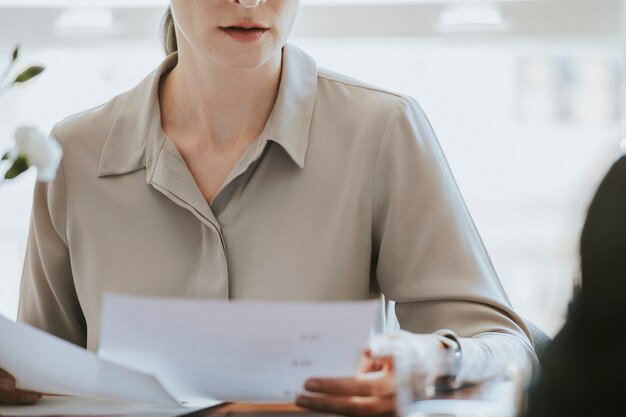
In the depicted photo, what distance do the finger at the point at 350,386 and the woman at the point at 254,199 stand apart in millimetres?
402

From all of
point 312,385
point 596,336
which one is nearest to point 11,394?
point 312,385

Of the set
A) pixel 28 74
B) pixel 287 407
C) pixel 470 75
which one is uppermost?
pixel 470 75

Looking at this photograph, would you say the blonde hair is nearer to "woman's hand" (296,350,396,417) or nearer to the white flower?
the white flower

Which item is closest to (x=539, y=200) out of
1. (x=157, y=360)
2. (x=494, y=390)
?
(x=494, y=390)

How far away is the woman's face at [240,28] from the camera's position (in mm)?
1264

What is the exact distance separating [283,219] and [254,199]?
0.18ft

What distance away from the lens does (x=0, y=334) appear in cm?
101

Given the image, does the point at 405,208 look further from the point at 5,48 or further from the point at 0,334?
the point at 5,48

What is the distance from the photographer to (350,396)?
0.84 meters

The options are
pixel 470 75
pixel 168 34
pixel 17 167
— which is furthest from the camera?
pixel 470 75

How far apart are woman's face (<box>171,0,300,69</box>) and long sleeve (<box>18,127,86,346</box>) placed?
1.14ft

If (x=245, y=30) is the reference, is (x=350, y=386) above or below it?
below

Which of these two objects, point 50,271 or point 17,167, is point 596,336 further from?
point 50,271

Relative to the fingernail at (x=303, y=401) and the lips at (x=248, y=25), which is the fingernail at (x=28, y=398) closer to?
the fingernail at (x=303, y=401)
